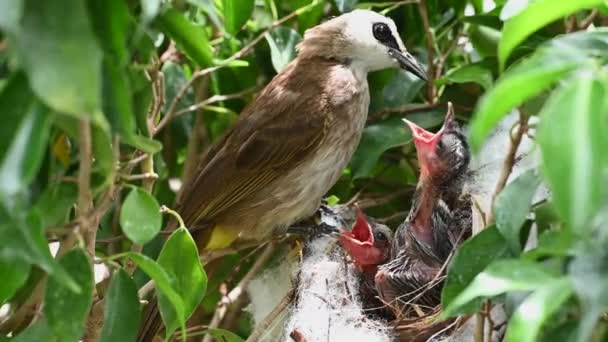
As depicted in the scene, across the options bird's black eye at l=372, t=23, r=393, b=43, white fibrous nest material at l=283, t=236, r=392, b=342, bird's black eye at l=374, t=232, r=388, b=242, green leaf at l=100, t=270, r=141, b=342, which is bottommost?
white fibrous nest material at l=283, t=236, r=392, b=342

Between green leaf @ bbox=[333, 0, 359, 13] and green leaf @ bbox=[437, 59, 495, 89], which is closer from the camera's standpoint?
green leaf @ bbox=[437, 59, 495, 89]

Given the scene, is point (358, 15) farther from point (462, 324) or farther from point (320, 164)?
point (462, 324)

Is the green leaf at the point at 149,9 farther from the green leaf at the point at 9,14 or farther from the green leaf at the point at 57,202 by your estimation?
the green leaf at the point at 57,202

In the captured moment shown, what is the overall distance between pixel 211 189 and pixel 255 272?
20 centimetres

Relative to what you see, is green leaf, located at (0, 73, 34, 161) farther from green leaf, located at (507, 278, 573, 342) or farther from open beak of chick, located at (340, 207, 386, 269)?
open beak of chick, located at (340, 207, 386, 269)

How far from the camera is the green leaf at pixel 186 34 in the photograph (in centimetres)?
109

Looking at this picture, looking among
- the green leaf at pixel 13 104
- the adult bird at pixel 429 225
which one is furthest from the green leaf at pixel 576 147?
the adult bird at pixel 429 225

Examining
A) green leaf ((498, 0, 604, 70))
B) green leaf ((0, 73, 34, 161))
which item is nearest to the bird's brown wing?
green leaf ((498, 0, 604, 70))

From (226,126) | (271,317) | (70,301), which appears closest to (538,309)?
(70,301)

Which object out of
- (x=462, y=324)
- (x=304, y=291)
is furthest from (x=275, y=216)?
(x=462, y=324)

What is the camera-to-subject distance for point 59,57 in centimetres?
67

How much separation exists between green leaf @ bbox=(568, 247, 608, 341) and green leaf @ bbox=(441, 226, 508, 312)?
32 cm

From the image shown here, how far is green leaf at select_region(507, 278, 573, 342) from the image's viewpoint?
0.72 meters

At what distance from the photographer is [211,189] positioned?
1.83m
